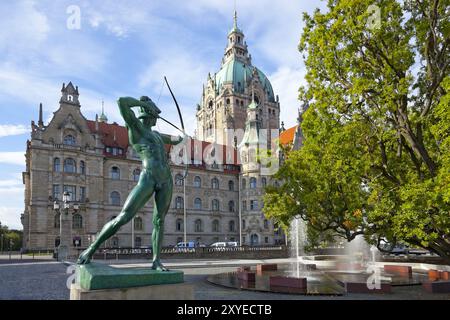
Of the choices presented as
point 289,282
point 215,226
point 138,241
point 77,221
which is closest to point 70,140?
point 77,221

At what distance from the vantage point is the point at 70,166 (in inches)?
1724

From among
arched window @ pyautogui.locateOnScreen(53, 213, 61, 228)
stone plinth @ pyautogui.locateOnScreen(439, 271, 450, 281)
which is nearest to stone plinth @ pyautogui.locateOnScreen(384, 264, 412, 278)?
stone plinth @ pyautogui.locateOnScreen(439, 271, 450, 281)

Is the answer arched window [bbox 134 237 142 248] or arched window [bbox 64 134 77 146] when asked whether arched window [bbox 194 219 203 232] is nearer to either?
arched window [bbox 134 237 142 248]

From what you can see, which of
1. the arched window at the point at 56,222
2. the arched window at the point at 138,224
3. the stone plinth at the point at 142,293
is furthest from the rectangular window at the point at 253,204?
the stone plinth at the point at 142,293

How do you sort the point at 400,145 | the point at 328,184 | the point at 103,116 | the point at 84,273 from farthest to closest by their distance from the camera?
the point at 103,116 < the point at 328,184 < the point at 400,145 < the point at 84,273

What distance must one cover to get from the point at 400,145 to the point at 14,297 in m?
13.4

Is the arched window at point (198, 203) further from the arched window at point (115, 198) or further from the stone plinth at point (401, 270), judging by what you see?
the stone plinth at point (401, 270)

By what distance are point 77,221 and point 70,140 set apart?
30.5ft

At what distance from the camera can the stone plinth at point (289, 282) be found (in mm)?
13133

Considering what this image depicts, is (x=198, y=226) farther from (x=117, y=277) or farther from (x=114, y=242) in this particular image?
(x=117, y=277)

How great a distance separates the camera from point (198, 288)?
1438 cm

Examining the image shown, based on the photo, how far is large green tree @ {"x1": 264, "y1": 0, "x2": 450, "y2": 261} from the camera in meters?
11.7
